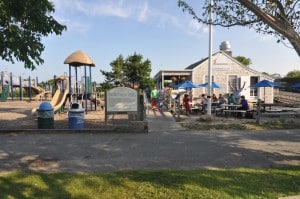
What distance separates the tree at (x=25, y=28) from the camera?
543 centimetres

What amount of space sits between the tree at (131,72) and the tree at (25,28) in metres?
38.3

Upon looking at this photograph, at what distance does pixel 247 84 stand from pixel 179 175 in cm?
2754

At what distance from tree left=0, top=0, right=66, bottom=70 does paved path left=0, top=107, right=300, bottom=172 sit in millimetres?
2431

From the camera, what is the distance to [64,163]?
7297 millimetres

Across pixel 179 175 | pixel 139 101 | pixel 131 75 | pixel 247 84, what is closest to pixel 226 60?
pixel 247 84

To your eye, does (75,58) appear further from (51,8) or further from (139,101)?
(51,8)

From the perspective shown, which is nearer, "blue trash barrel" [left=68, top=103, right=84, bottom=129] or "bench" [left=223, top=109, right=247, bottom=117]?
"blue trash barrel" [left=68, top=103, right=84, bottom=129]

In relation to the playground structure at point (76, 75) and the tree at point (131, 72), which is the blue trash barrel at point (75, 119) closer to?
the playground structure at point (76, 75)

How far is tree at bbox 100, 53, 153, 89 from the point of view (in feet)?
146

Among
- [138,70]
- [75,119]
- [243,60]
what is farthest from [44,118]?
[243,60]

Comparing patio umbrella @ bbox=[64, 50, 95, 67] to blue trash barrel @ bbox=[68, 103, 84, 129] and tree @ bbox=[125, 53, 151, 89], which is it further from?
tree @ bbox=[125, 53, 151, 89]

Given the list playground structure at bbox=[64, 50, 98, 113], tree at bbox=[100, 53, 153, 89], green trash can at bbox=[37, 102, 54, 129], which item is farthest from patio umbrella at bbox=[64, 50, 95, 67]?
tree at bbox=[100, 53, 153, 89]

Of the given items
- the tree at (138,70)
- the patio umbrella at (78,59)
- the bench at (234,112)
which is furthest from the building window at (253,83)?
the patio umbrella at (78,59)

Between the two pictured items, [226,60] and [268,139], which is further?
[226,60]
